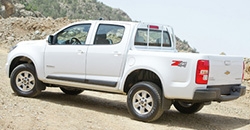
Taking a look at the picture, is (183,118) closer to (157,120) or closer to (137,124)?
(157,120)

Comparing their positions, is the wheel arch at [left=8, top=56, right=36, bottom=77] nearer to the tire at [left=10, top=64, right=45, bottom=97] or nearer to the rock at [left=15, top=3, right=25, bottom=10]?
the tire at [left=10, top=64, right=45, bottom=97]

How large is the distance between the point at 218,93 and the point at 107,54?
7.46 feet

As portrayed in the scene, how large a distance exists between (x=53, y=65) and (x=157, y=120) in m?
2.60

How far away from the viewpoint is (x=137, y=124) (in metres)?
7.37

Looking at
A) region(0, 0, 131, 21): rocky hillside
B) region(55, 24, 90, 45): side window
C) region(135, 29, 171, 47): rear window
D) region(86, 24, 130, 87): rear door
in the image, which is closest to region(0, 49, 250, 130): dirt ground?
region(86, 24, 130, 87): rear door

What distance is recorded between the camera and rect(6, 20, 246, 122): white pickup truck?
23.2ft

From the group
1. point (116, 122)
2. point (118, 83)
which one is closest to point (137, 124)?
point (116, 122)

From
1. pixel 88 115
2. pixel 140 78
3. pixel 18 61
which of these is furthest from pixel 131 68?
pixel 18 61

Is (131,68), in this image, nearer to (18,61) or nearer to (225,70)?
(225,70)

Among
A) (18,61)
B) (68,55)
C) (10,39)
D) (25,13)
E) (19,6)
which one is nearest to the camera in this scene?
(68,55)

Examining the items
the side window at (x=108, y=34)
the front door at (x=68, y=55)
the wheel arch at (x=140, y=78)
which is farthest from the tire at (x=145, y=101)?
the front door at (x=68, y=55)

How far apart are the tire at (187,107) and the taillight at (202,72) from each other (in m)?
1.76

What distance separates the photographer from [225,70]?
7.45 m

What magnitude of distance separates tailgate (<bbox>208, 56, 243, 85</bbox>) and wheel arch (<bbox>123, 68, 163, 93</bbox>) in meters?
1.04
